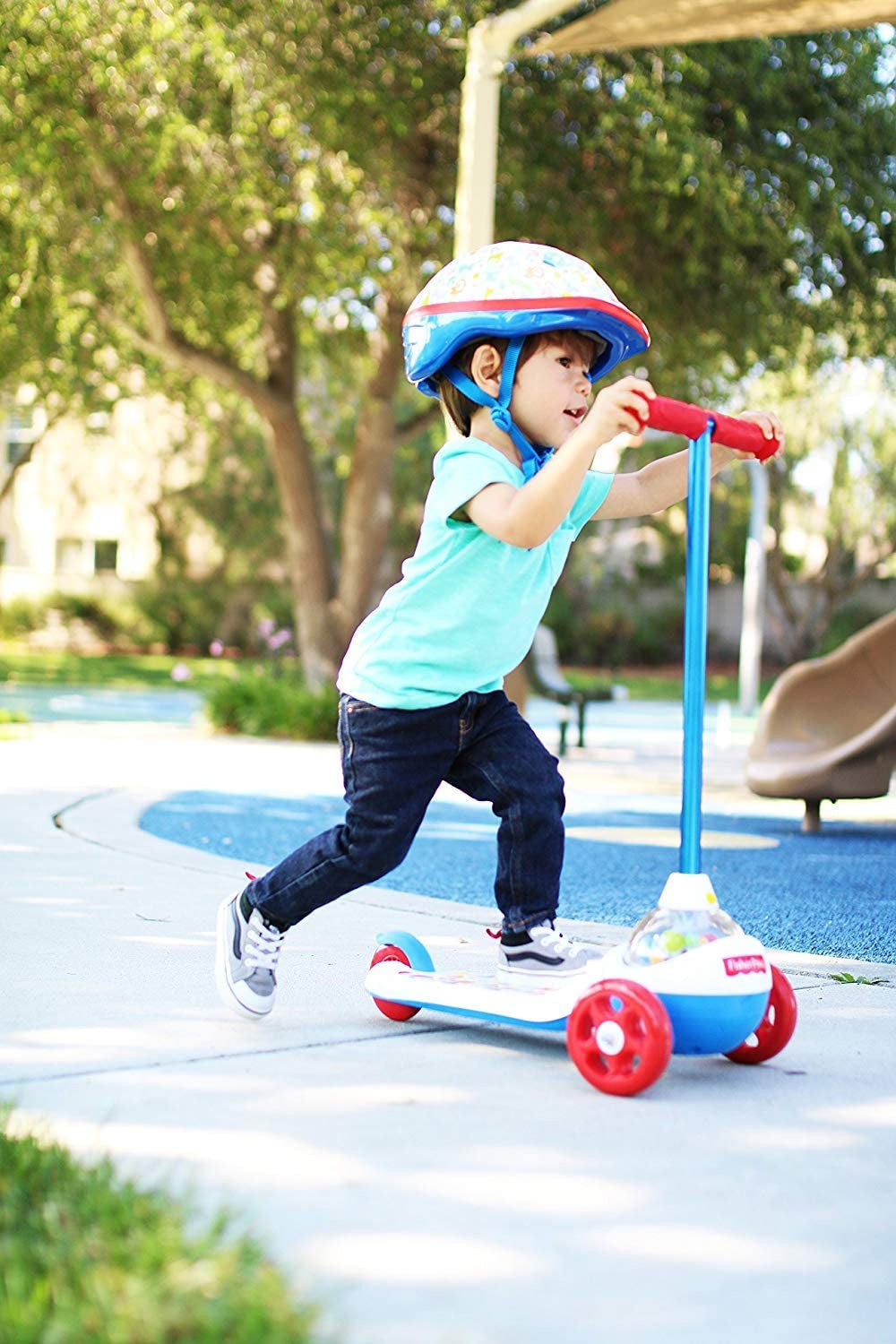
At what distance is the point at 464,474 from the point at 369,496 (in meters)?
10.6

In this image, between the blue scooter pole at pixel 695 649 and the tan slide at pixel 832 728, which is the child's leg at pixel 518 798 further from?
the tan slide at pixel 832 728

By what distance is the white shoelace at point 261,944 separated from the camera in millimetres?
3414

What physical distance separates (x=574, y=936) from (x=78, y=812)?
10.9 feet

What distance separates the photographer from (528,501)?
3.04 m

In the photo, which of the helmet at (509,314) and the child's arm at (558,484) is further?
the helmet at (509,314)

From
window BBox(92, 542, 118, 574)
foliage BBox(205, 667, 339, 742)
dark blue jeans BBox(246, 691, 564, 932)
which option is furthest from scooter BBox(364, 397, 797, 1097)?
window BBox(92, 542, 118, 574)

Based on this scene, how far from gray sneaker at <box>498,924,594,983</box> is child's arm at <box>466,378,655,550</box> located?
86 centimetres

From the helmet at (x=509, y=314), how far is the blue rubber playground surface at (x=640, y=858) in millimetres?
2019

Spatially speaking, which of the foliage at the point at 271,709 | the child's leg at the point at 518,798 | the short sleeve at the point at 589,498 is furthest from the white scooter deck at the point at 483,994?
the foliage at the point at 271,709

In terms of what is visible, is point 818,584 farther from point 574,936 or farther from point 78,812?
point 574,936

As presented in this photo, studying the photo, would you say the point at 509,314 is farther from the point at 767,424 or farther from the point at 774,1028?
the point at 774,1028

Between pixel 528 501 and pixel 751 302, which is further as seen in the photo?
pixel 751 302

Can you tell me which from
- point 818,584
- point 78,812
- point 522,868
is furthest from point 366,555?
point 818,584

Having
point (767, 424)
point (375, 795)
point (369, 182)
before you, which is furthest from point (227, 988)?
point (369, 182)
